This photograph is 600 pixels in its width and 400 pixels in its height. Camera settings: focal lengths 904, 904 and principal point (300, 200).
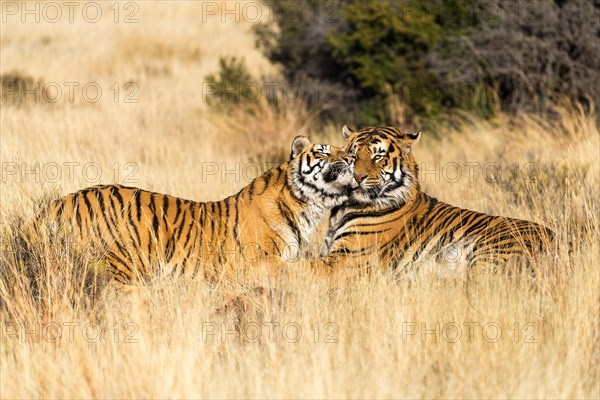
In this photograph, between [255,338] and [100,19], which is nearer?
[255,338]

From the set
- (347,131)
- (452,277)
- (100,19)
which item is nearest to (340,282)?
(452,277)

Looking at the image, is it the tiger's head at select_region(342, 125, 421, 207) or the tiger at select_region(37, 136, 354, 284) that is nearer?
the tiger at select_region(37, 136, 354, 284)

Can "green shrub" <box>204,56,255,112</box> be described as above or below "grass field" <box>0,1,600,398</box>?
above

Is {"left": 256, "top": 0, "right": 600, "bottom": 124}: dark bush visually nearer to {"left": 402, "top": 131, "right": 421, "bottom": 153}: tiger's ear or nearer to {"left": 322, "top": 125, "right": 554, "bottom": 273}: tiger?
{"left": 402, "top": 131, "right": 421, "bottom": 153}: tiger's ear

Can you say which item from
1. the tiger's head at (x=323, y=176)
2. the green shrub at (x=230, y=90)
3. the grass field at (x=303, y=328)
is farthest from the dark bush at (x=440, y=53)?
the tiger's head at (x=323, y=176)

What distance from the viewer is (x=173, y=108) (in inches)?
524

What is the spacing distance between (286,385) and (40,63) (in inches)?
573

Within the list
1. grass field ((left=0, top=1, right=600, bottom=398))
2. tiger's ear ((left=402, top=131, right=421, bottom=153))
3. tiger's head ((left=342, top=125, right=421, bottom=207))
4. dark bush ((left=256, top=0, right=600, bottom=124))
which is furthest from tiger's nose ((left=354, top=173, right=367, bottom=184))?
dark bush ((left=256, top=0, right=600, bottom=124))

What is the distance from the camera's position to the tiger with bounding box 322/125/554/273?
17.3 ft

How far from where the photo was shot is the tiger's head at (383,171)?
589 cm

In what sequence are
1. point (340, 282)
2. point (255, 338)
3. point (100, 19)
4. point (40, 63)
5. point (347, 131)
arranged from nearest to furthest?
point (255, 338), point (340, 282), point (347, 131), point (40, 63), point (100, 19)

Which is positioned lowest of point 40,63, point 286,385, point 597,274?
point 286,385

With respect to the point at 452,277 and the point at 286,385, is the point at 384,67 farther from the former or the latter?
the point at 286,385

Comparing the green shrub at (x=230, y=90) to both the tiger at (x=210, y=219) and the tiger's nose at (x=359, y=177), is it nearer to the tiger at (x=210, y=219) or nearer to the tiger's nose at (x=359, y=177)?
the tiger at (x=210, y=219)
